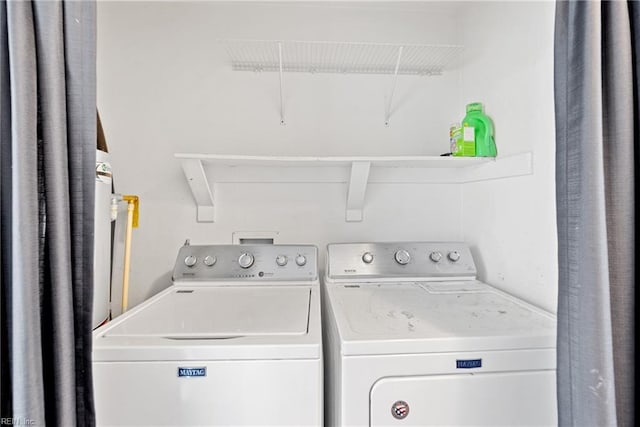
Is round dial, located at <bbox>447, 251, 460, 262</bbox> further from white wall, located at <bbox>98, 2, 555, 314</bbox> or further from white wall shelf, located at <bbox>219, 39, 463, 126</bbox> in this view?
white wall shelf, located at <bbox>219, 39, 463, 126</bbox>

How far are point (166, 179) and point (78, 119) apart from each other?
118 centimetres

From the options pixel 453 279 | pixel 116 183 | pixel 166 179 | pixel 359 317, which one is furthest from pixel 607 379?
pixel 116 183

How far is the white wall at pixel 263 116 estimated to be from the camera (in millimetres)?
1845

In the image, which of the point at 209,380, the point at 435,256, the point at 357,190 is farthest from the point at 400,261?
the point at 209,380

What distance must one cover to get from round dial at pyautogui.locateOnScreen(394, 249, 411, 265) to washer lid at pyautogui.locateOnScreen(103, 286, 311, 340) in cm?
50

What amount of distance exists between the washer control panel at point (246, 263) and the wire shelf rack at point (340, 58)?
1.08 m

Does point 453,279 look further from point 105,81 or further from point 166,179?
point 105,81

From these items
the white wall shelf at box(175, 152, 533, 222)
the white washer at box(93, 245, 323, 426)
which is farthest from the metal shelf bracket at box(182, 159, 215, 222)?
the white washer at box(93, 245, 323, 426)

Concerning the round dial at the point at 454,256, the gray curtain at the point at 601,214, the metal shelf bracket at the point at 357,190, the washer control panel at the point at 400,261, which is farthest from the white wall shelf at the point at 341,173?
the gray curtain at the point at 601,214

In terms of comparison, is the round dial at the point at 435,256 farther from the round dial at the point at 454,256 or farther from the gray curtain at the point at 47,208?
the gray curtain at the point at 47,208

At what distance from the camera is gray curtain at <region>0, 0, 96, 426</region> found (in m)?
0.62

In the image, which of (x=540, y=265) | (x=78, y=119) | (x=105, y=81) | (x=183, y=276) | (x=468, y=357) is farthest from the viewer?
(x=105, y=81)

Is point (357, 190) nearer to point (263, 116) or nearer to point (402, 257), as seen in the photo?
point (402, 257)

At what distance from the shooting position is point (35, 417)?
62 centimetres
